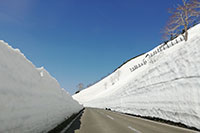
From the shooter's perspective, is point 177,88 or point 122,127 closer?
point 122,127

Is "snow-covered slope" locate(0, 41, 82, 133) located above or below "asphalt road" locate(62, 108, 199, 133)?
above

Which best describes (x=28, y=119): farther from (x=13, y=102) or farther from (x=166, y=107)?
(x=166, y=107)

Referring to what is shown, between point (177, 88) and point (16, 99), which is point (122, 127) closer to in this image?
point (177, 88)

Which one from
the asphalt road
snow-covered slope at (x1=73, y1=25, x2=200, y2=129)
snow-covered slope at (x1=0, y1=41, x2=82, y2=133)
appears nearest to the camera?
snow-covered slope at (x1=0, y1=41, x2=82, y2=133)

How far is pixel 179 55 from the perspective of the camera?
40.0ft

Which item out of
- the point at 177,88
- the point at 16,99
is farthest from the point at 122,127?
the point at 16,99

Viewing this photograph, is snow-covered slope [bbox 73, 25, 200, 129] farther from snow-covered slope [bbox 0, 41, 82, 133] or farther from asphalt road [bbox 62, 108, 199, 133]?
snow-covered slope [bbox 0, 41, 82, 133]

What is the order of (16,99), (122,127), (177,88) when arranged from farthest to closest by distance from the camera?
(177,88) → (122,127) → (16,99)

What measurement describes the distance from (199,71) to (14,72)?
9.32 metres

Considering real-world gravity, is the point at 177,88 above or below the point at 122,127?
above

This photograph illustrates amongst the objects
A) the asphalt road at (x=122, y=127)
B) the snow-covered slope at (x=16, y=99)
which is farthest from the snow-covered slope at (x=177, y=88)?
the snow-covered slope at (x=16, y=99)

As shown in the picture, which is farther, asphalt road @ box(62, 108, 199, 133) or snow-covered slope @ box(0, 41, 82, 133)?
asphalt road @ box(62, 108, 199, 133)

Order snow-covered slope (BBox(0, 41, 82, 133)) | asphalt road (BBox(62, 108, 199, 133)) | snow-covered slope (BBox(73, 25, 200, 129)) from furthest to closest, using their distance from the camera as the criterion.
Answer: snow-covered slope (BBox(73, 25, 200, 129))
asphalt road (BBox(62, 108, 199, 133))
snow-covered slope (BBox(0, 41, 82, 133))

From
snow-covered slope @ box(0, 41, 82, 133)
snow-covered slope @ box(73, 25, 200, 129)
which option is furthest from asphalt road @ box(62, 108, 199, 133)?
snow-covered slope @ box(0, 41, 82, 133)
